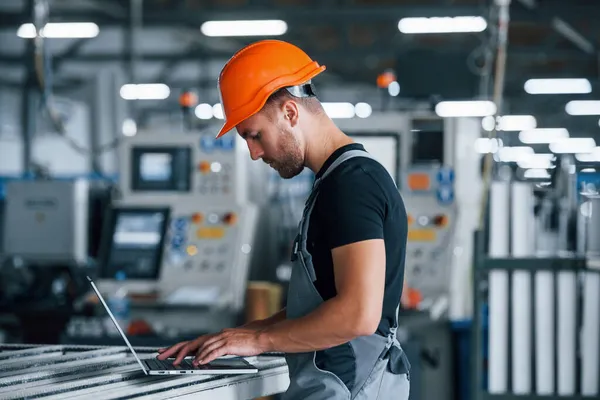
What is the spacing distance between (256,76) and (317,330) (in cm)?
58

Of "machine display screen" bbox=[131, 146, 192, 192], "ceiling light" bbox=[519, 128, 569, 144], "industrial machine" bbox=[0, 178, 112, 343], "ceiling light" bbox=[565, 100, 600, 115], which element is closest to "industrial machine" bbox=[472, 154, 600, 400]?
"machine display screen" bbox=[131, 146, 192, 192]

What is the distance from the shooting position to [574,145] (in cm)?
2461

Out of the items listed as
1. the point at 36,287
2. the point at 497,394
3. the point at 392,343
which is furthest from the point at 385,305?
the point at 36,287

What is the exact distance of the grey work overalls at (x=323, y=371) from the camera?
7.06ft

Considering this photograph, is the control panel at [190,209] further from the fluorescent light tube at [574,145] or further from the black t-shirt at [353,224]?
the fluorescent light tube at [574,145]

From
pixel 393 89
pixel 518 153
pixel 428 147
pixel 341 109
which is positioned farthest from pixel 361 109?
pixel 428 147

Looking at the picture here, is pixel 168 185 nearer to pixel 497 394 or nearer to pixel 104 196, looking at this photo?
pixel 104 196

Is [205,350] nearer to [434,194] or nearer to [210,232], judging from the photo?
[210,232]

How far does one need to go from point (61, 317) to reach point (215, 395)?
395 centimetres

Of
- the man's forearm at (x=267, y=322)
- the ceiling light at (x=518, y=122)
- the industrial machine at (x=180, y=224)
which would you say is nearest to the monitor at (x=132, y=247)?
the industrial machine at (x=180, y=224)

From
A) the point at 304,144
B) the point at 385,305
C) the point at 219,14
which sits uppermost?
the point at 219,14

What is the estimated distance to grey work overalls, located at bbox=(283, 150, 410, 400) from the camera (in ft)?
7.06

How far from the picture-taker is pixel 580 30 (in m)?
13.8

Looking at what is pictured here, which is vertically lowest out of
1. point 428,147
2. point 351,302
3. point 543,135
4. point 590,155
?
point 351,302
